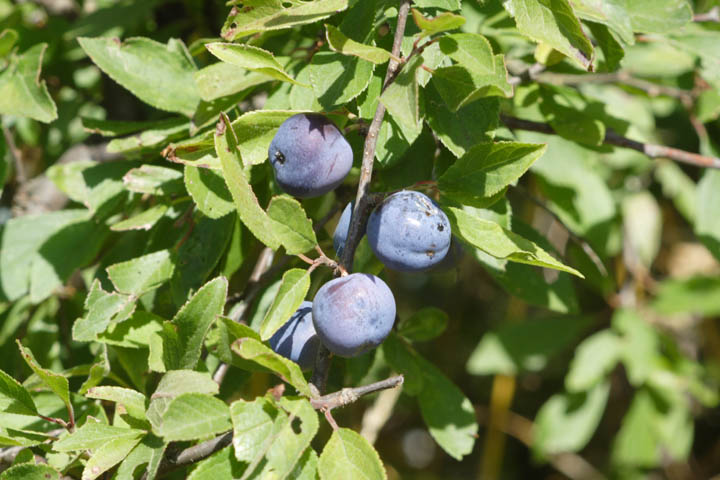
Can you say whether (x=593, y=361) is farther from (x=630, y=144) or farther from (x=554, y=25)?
(x=554, y=25)

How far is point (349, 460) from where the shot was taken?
602 mm

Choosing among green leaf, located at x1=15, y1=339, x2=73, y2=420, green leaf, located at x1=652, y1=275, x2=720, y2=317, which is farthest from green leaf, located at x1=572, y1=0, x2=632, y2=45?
green leaf, located at x1=652, y1=275, x2=720, y2=317

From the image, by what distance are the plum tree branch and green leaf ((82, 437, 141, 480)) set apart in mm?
175

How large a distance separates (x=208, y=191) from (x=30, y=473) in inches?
12.2

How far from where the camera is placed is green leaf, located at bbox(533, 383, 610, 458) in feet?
5.62

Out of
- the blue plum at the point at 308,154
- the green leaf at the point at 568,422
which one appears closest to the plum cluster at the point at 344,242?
the blue plum at the point at 308,154

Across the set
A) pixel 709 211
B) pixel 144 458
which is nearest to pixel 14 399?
pixel 144 458

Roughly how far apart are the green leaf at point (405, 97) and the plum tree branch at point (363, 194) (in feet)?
0.15

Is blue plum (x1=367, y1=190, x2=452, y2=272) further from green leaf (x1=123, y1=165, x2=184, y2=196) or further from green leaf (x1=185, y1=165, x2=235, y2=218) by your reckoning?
green leaf (x1=123, y1=165, x2=184, y2=196)

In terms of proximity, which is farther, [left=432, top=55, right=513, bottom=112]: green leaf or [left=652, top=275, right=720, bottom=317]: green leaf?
[left=652, top=275, right=720, bottom=317]: green leaf

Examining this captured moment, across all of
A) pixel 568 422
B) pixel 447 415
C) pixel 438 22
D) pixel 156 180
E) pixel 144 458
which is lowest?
pixel 568 422

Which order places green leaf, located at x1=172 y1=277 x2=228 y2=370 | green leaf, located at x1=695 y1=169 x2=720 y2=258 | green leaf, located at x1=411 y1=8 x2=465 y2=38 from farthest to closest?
1. green leaf, located at x1=695 y1=169 x2=720 y2=258
2. green leaf, located at x1=172 y1=277 x2=228 y2=370
3. green leaf, located at x1=411 y1=8 x2=465 y2=38

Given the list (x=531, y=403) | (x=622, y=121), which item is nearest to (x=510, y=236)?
(x=622, y=121)

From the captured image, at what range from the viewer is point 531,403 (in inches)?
95.0
